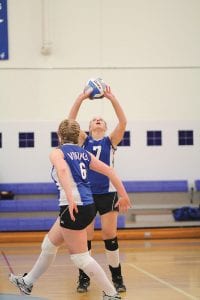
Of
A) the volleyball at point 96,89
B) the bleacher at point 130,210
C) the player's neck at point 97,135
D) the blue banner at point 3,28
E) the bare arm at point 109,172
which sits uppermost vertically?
the blue banner at point 3,28

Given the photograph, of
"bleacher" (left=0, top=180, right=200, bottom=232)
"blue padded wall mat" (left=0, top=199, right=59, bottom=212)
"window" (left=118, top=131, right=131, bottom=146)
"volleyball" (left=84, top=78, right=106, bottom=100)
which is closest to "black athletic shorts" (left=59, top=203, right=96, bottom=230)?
"volleyball" (left=84, top=78, right=106, bottom=100)

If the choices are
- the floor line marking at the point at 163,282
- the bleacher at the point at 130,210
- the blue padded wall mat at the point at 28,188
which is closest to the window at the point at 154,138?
the bleacher at the point at 130,210

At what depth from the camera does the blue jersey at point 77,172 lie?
5195 millimetres

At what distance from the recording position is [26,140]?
554 inches

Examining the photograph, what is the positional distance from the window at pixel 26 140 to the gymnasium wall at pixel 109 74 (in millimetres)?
101

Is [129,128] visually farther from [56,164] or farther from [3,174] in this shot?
[56,164]

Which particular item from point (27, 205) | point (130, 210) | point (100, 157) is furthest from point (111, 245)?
point (130, 210)

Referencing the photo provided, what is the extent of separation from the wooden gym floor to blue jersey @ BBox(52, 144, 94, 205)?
1249 mm

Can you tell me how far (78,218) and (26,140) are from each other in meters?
9.15

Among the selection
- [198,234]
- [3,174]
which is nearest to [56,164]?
[198,234]

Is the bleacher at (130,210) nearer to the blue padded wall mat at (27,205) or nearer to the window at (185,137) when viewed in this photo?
the blue padded wall mat at (27,205)

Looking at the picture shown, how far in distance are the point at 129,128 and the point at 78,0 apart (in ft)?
11.0

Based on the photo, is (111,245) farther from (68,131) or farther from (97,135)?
(68,131)

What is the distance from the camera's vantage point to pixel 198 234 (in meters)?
12.6
